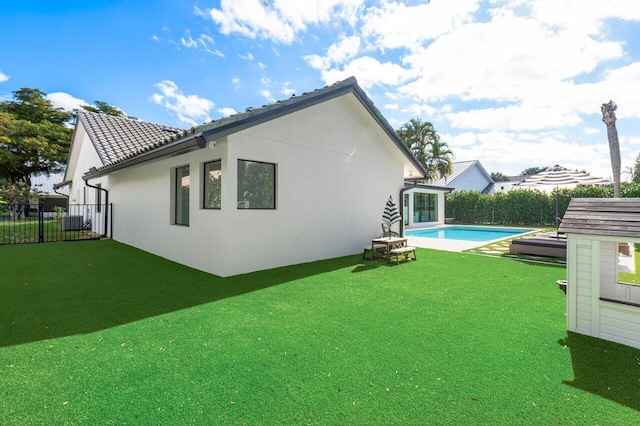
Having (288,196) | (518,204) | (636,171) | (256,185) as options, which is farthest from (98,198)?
(636,171)

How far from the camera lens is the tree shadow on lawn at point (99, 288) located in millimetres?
4316

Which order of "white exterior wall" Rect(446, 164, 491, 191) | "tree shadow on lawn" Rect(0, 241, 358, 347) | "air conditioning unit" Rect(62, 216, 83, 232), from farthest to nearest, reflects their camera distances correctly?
"white exterior wall" Rect(446, 164, 491, 191) → "air conditioning unit" Rect(62, 216, 83, 232) → "tree shadow on lawn" Rect(0, 241, 358, 347)

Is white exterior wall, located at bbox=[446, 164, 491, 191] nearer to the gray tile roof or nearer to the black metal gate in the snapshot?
the gray tile roof

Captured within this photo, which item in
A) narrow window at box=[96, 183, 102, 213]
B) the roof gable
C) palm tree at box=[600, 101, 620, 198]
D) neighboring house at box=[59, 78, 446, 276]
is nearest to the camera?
the roof gable

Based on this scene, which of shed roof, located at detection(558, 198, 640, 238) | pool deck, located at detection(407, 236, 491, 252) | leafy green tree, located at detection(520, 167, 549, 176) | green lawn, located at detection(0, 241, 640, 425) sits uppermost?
leafy green tree, located at detection(520, 167, 549, 176)

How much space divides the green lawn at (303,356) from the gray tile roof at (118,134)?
31.0 ft

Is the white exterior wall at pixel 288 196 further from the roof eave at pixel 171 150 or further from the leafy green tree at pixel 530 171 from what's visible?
the leafy green tree at pixel 530 171

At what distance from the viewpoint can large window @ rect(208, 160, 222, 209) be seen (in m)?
7.17

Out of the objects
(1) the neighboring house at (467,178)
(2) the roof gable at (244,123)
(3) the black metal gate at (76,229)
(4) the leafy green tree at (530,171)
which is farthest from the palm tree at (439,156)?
(4) the leafy green tree at (530,171)

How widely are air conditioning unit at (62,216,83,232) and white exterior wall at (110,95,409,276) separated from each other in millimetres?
7540

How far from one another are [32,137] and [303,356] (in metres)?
39.8

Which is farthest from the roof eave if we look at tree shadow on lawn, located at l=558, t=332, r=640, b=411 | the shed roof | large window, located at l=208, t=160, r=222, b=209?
tree shadow on lawn, located at l=558, t=332, r=640, b=411

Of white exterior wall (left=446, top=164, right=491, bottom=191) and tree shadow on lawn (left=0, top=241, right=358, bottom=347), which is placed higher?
white exterior wall (left=446, top=164, right=491, bottom=191)

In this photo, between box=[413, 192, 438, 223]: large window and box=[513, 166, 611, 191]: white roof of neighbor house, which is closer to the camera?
box=[513, 166, 611, 191]: white roof of neighbor house
